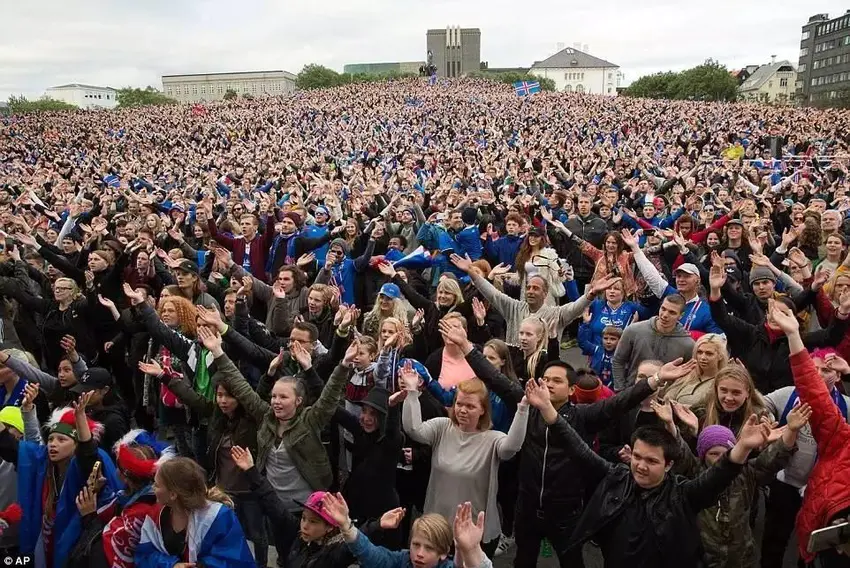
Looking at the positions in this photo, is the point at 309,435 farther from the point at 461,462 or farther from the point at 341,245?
the point at 341,245

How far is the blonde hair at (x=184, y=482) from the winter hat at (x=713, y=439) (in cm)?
222

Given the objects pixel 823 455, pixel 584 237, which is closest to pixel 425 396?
pixel 823 455

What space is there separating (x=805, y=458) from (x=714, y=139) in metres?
22.1

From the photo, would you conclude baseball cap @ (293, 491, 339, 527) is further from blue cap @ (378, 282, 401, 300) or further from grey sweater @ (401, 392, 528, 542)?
blue cap @ (378, 282, 401, 300)

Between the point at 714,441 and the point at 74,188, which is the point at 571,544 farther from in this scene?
the point at 74,188

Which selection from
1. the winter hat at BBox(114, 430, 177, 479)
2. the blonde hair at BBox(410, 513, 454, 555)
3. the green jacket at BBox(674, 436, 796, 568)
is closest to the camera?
the blonde hair at BBox(410, 513, 454, 555)

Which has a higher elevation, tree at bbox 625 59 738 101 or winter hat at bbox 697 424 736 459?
tree at bbox 625 59 738 101

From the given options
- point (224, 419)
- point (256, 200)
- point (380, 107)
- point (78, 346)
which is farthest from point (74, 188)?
point (380, 107)

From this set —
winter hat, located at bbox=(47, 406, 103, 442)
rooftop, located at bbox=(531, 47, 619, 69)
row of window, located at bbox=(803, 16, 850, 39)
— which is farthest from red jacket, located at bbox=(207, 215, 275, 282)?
rooftop, located at bbox=(531, 47, 619, 69)

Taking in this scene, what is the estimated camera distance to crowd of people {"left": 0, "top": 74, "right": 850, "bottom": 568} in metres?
2.71

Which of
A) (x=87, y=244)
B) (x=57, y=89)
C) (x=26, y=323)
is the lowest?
(x=26, y=323)

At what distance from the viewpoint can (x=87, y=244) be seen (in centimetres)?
720

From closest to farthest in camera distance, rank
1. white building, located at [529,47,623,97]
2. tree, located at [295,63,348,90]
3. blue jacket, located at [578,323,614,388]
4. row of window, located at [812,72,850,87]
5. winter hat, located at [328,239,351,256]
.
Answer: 1. blue jacket, located at [578,323,614,388]
2. winter hat, located at [328,239,351,256]
3. row of window, located at [812,72,850,87]
4. tree, located at [295,63,348,90]
5. white building, located at [529,47,623,97]

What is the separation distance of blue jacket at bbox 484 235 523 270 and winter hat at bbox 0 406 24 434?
5017mm
